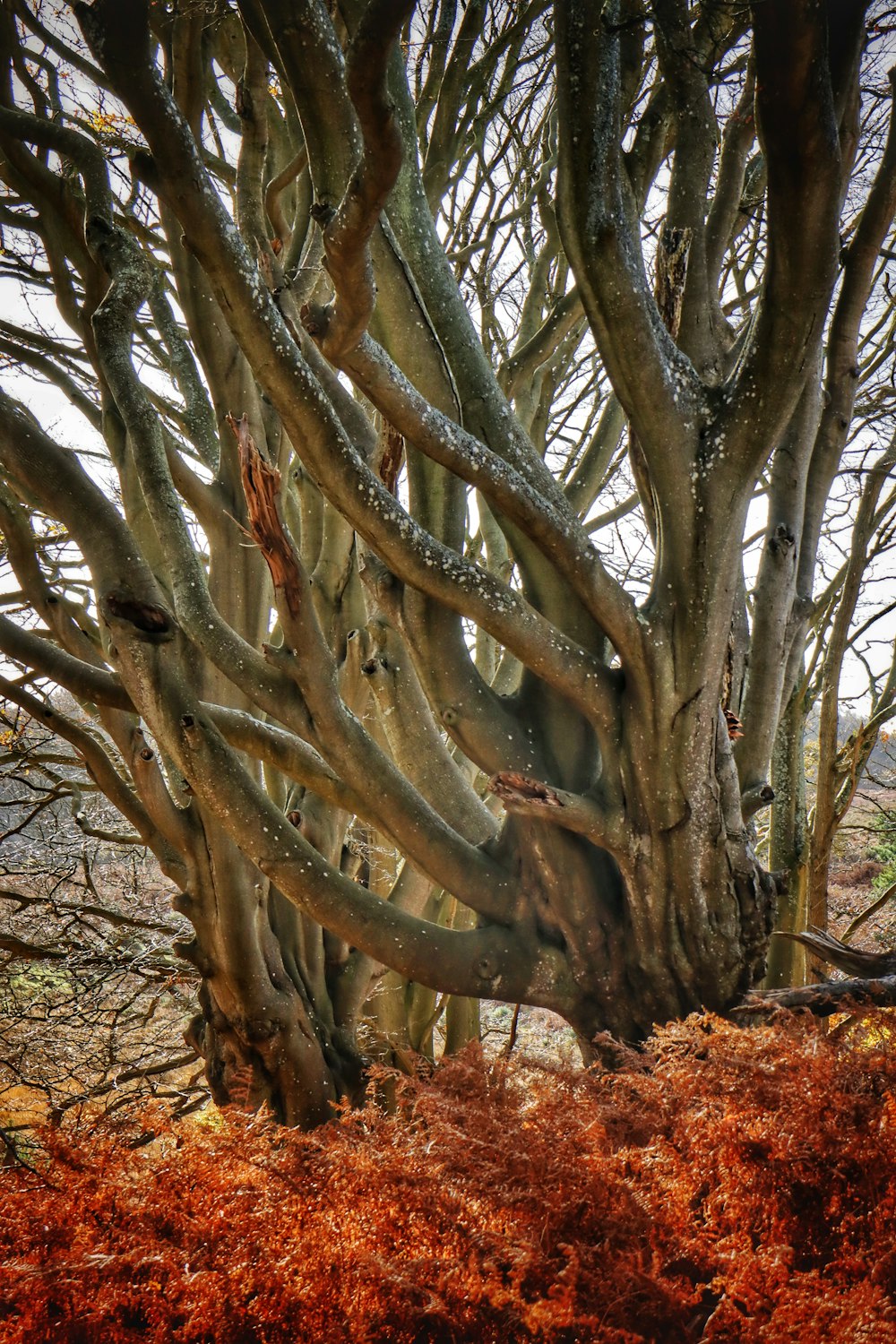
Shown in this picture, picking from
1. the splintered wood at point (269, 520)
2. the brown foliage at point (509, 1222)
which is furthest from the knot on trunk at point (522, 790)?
the brown foliage at point (509, 1222)

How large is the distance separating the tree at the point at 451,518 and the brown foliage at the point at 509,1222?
1.23 metres

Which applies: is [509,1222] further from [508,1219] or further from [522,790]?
[522,790]

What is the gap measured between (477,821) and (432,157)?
3.54 m

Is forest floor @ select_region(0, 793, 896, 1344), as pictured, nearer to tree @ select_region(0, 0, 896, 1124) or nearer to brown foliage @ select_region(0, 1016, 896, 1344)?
brown foliage @ select_region(0, 1016, 896, 1344)

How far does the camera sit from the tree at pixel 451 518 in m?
2.55

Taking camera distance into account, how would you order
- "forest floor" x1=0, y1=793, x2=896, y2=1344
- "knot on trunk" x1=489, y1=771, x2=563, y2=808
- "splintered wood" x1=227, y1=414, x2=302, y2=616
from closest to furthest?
"forest floor" x1=0, y1=793, x2=896, y2=1344 → "splintered wood" x1=227, y1=414, x2=302, y2=616 → "knot on trunk" x1=489, y1=771, x2=563, y2=808

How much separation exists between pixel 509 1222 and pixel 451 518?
2459 millimetres

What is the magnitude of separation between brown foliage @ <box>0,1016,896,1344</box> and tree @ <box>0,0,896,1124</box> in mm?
1227

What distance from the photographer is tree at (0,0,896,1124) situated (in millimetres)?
2549

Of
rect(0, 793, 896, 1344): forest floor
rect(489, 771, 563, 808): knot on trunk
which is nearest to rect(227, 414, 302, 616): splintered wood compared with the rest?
rect(489, 771, 563, 808): knot on trunk

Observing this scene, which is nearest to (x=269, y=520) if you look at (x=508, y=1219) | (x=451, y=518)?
(x=451, y=518)

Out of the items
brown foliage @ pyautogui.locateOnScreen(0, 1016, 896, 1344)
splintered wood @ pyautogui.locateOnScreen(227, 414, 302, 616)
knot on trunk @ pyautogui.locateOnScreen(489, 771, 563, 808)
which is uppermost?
splintered wood @ pyautogui.locateOnScreen(227, 414, 302, 616)

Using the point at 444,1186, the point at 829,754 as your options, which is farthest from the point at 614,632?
the point at 829,754

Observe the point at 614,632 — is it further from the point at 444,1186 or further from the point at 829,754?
the point at 829,754
